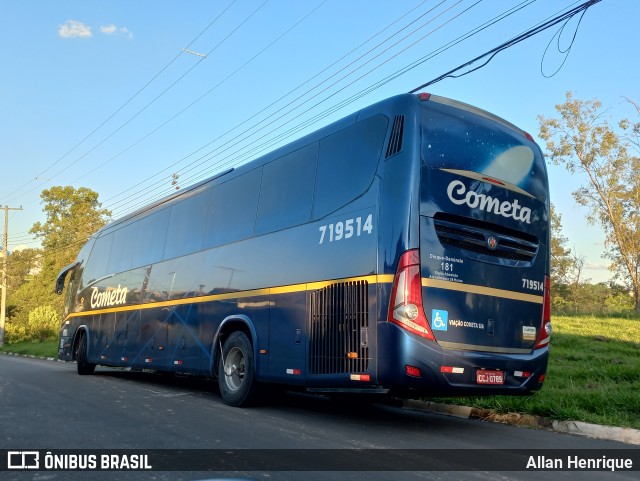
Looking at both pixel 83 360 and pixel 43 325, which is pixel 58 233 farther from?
pixel 83 360

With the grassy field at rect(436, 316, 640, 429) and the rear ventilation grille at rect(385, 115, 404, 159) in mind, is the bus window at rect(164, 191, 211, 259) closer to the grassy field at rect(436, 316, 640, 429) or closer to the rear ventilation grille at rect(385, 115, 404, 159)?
the rear ventilation grille at rect(385, 115, 404, 159)

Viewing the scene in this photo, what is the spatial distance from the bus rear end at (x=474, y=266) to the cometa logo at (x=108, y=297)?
9178 millimetres

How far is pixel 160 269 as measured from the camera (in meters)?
11.9

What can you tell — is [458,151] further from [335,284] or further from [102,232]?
[102,232]

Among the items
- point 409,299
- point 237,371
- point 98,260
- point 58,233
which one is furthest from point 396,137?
point 58,233

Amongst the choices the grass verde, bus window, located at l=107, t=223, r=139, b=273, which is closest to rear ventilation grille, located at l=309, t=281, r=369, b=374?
the grass verde

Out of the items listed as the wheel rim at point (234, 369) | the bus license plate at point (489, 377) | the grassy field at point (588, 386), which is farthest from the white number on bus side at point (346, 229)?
the grassy field at point (588, 386)

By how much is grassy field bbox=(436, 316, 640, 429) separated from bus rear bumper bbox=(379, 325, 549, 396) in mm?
1171

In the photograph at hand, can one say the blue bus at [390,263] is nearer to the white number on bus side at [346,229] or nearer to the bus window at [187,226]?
the white number on bus side at [346,229]

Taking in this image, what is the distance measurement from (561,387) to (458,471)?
4.97 meters

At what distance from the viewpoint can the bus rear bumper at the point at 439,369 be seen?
19.7ft

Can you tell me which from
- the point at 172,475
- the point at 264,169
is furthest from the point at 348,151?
the point at 172,475

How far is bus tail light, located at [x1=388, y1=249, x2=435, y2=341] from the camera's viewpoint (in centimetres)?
610

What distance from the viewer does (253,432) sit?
20.9ft
